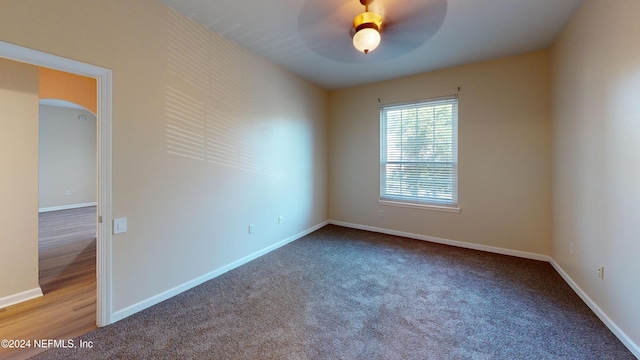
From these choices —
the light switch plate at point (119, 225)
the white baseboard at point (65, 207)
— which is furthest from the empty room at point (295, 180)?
the white baseboard at point (65, 207)

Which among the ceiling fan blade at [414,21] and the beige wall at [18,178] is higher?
the ceiling fan blade at [414,21]

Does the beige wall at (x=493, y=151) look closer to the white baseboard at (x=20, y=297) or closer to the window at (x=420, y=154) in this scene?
the window at (x=420, y=154)

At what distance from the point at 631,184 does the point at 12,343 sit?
4528mm

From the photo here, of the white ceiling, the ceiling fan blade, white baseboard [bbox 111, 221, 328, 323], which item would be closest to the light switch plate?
white baseboard [bbox 111, 221, 328, 323]

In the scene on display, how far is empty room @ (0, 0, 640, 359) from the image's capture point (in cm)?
180

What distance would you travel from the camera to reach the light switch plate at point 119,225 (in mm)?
2027

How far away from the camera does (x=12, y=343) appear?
1.77 m

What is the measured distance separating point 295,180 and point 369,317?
260 centimetres

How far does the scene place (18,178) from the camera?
237 centimetres

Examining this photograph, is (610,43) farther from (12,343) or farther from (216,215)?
(12,343)

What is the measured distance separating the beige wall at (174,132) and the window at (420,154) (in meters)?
1.97

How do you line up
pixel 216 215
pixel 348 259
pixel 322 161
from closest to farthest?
pixel 216 215 → pixel 348 259 → pixel 322 161

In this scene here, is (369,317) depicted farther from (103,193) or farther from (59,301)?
(59,301)

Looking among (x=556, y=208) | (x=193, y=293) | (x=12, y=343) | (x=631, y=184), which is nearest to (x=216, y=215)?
(x=193, y=293)
